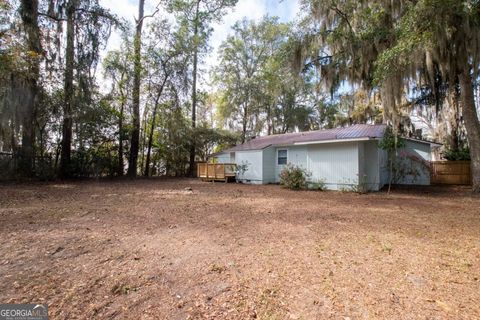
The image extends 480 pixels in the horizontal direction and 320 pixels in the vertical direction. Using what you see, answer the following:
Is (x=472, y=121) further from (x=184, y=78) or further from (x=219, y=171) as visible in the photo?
(x=184, y=78)

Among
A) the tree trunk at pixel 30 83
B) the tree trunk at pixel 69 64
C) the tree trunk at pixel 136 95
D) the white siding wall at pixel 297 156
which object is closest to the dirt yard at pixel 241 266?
the white siding wall at pixel 297 156

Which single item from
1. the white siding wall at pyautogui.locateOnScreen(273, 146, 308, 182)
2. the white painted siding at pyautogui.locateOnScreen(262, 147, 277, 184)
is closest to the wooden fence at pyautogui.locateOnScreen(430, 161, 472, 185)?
the white siding wall at pyautogui.locateOnScreen(273, 146, 308, 182)

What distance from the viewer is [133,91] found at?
15984 mm

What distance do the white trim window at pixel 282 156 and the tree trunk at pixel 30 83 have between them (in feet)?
38.8

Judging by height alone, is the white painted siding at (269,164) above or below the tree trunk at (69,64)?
below

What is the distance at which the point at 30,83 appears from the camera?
35.6ft

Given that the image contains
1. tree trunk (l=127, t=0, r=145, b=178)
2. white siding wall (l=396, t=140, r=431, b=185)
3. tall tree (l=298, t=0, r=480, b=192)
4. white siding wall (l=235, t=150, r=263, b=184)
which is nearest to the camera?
tall tree (l=298, t=0, r=480, b=192)

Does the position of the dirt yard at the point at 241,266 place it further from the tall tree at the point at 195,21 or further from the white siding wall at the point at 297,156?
the tall tree at the point at 195,21

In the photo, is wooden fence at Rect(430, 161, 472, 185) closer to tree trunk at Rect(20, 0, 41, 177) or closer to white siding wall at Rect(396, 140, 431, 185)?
white siding wall at Rect(396, 140, 431, 185)

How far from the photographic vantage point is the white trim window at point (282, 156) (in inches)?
544

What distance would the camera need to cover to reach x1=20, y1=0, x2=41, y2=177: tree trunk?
10.7m

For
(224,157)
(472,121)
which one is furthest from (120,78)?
(472,121)

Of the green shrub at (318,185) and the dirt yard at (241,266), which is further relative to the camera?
the green shrub at (318,185)

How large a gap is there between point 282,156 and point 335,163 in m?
3.58
